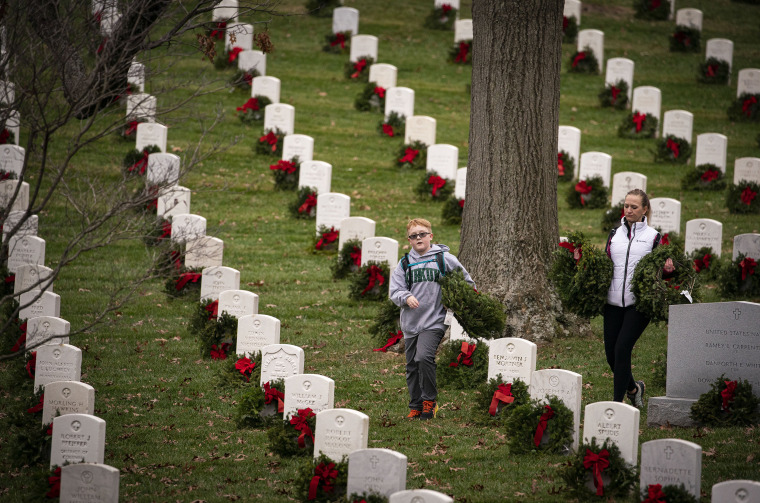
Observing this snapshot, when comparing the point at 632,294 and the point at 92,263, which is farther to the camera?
the point at 92,263

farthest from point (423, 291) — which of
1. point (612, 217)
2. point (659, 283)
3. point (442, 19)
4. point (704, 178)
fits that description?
point (442, 19)

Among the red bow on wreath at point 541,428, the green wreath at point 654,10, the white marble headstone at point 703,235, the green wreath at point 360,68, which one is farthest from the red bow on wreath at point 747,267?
the green wreath at point 654,10

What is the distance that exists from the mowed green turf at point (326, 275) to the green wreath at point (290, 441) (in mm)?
106

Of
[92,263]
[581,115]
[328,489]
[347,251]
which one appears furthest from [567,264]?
[581,115]

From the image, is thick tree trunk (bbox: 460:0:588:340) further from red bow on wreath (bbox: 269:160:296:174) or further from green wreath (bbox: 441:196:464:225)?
red bow on wreath (bbox: 269:160:296:174)

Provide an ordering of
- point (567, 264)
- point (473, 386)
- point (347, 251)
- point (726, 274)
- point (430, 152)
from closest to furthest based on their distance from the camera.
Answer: point (567, 264) → point (473, 386) → point (726, 274) → point (347, 251) → point (430, 152)

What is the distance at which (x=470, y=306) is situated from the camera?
816 centimetres

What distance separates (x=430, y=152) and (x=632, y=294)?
9107 mm

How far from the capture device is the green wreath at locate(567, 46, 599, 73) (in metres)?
22.8

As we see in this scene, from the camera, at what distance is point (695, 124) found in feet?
65.6

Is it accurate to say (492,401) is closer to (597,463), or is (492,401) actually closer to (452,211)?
(597,463)

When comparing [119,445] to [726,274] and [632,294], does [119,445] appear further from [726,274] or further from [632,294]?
[726,274]

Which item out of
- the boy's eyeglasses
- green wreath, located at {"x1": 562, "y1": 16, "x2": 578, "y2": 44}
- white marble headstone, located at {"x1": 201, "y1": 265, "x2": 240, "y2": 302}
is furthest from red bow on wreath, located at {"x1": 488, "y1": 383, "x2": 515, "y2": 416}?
green wreath, located at {"x1": 562, "y1": 16, "x2": 578, "y2": 44}

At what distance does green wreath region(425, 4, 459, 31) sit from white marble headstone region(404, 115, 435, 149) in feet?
28.7
